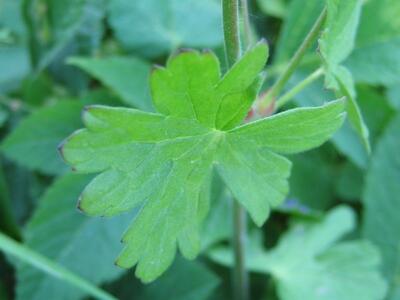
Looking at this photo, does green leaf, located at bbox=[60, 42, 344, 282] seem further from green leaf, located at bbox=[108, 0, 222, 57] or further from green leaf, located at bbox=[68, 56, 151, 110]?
green leaf, located at bbox=[108, 0, 222, 57]

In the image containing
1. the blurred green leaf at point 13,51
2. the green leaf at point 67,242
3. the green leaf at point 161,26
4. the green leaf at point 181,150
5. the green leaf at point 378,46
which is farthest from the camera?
the blurred green leaf at point 13,51

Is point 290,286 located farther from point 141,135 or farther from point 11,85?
point 11,85

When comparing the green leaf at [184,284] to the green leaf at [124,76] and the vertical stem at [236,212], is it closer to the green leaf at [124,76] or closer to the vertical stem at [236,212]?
the vertical stem at [236,212]

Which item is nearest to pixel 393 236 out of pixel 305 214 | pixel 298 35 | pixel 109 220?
pixel 305 214

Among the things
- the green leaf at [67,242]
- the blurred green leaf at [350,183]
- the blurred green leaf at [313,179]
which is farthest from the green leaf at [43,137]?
the blurred green leaf at [350,183]

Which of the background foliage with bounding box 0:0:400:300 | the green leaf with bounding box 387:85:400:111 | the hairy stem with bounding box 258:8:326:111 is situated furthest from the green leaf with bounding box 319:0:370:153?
the green leaf with bounding box 387:85:400:111

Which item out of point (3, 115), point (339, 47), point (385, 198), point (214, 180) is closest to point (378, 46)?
point (385, 198)
